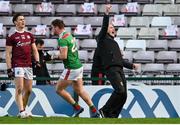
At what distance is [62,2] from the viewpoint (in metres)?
23.1

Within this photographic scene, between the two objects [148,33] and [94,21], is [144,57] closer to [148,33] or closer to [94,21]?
[148,33]

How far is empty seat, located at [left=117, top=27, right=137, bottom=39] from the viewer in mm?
21500

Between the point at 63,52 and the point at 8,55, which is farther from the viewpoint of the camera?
the point at 63,52

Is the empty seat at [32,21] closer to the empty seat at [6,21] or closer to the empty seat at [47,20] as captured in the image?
the empty seat at [47,20]

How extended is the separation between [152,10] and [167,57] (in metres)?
2.39

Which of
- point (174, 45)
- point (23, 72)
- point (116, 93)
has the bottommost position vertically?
point (174, 45)

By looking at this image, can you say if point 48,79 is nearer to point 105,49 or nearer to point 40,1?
point 105,49

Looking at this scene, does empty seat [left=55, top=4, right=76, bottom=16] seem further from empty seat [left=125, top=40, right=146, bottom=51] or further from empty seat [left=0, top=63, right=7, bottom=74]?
empty seat [left=0, top=63, right=7, bottom=74]

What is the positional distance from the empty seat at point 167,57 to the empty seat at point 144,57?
23cm

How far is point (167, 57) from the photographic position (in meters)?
20.5

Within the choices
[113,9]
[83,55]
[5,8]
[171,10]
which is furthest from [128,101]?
[5,8]

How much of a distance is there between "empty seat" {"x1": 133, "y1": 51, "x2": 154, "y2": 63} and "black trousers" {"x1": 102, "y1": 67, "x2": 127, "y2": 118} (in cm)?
716

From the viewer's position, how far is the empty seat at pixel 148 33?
2142 cm

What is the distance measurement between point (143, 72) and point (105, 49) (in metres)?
5.82
